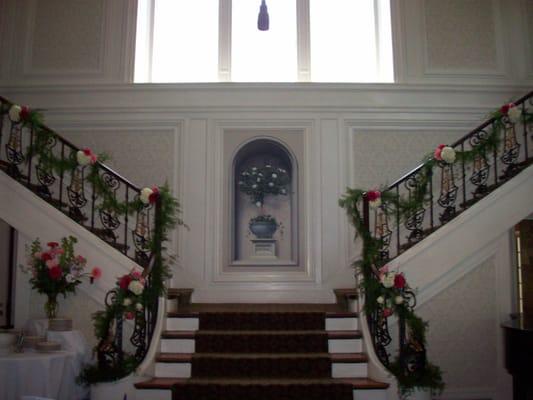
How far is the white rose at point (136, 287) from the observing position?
17.9 feet

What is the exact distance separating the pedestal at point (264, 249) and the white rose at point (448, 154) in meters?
2.98

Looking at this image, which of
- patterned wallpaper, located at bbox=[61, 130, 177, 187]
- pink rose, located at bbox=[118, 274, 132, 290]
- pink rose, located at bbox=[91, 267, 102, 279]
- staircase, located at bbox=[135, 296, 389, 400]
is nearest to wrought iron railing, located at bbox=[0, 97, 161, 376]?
A: pink rose, located at bbox=[118, 274, 132, 290]

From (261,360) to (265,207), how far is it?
336cm

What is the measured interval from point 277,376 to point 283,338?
0.46 metres

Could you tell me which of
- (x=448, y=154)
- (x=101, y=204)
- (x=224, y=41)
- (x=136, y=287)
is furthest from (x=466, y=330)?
(x=224, y=41)

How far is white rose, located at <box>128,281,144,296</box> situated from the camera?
5.44m

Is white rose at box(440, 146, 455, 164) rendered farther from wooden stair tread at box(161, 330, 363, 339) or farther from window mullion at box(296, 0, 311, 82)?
window mullion at box(296, 0, 311, 82)

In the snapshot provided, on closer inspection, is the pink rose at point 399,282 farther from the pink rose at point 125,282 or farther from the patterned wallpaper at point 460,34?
the patterned wallpaper at point 460,34

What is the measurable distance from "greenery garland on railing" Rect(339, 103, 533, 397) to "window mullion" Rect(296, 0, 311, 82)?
2.83 m

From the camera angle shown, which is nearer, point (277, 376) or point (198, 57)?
point (277, 376)

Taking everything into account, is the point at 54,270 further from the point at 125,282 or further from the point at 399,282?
the point at 399,282

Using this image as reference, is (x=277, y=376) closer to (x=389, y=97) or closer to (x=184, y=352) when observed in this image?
(x=184, y=352)

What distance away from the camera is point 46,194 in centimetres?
659

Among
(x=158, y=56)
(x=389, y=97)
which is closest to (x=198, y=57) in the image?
(x=158, y=56)
